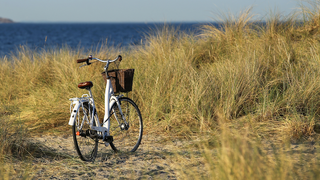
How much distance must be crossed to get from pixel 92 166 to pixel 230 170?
2.11 m

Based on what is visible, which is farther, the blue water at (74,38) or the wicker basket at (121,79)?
the blue water at (74,38)

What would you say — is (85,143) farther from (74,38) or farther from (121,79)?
(74,38)

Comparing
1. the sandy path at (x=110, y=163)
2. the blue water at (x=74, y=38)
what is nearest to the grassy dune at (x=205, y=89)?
the sandy path at (x=110, y=163)

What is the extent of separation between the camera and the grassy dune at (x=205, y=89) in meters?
4.46

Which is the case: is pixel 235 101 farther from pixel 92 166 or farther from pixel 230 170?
pixel 230 170

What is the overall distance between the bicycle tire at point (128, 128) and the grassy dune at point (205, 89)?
29cm

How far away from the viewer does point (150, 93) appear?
5531mm

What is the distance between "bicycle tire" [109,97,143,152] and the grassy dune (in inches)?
11.3

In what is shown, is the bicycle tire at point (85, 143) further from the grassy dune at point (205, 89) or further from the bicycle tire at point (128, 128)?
the grassy dune at point (205, 89)

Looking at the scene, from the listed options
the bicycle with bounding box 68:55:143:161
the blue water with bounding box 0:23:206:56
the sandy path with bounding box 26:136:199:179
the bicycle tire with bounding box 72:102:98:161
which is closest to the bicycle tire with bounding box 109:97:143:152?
the bicycle with bounding box 68:55:143:161

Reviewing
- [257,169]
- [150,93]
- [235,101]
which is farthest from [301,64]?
[257,169]

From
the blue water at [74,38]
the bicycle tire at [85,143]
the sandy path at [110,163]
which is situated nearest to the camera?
the sandy path at [110,163]

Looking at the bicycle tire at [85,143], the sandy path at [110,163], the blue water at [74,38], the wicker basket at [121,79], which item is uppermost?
the blue water at [74,38]

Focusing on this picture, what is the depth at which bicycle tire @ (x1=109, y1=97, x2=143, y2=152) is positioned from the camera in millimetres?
4199
